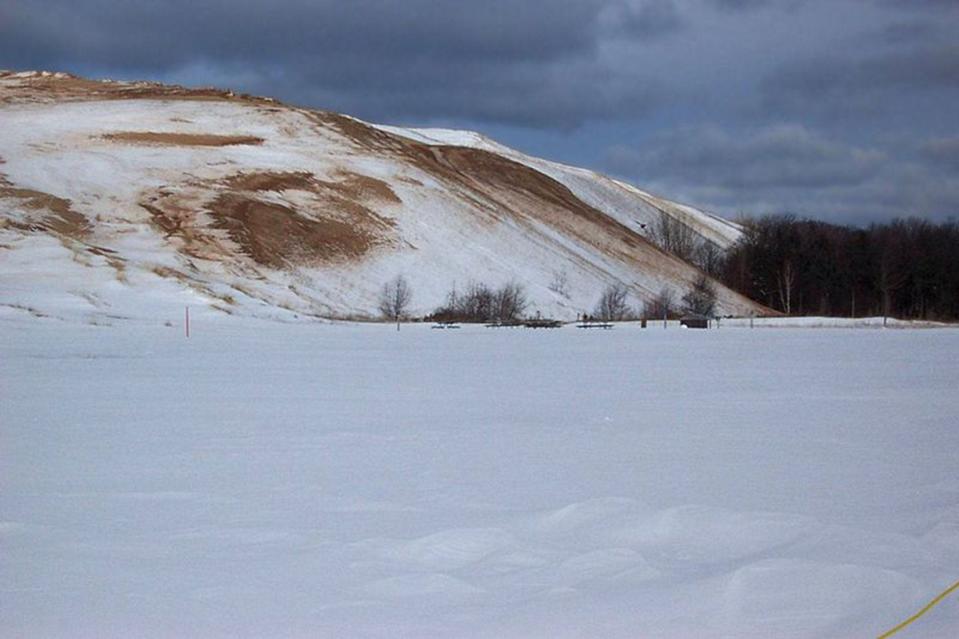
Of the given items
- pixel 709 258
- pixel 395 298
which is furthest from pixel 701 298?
pixel 709 258

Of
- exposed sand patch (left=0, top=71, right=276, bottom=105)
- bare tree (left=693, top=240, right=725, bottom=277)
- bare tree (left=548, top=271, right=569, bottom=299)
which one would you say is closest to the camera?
bare tree (left=548, top=271, right=569, bottom=299)

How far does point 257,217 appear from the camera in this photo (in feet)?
239

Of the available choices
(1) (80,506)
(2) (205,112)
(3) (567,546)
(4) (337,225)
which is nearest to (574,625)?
(3) (567,546)

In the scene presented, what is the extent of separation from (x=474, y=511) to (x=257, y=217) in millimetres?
65446

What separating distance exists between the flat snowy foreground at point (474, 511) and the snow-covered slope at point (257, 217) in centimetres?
3614

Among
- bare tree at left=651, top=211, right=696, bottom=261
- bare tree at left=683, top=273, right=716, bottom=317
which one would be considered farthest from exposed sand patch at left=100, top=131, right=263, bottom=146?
bare tree at left=651, top=211, right=696, bottom=261

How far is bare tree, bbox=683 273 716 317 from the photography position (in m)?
80.7

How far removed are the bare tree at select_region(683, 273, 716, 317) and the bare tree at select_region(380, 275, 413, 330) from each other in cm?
2235

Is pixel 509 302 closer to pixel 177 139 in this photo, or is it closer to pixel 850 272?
pixel 177 139

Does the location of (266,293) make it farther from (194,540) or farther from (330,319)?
(194,540)

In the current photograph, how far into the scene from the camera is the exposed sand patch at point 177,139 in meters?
86.2

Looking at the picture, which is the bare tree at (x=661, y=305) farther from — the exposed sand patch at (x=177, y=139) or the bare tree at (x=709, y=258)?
the exposed sand patch at (x=177, y=139)

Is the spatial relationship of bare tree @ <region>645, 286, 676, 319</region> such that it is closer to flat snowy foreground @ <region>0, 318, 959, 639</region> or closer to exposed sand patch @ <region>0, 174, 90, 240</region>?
exposed sand patch @ <region>0, 174, 90, 240</region>

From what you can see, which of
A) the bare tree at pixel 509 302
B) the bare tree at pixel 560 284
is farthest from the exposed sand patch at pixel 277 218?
the bare tree at pixel 560 284
